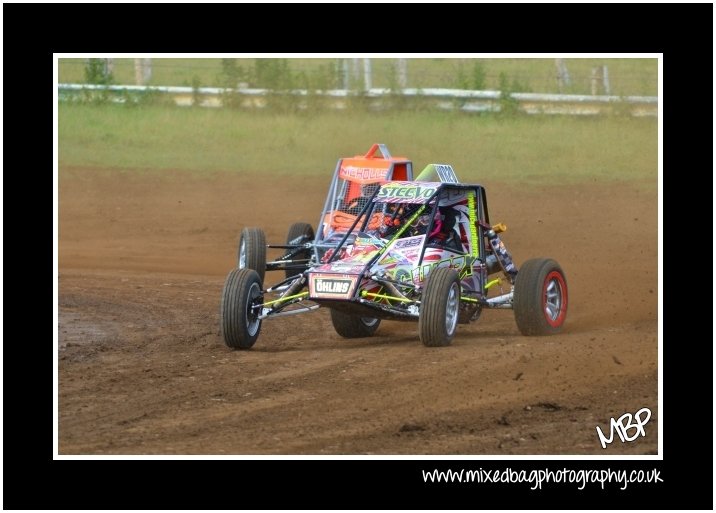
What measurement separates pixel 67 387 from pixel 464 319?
4244 mm

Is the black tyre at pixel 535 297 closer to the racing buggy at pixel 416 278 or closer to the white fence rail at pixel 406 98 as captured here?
the racing buggy at pixel 416 278

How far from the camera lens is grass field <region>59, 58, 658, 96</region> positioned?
2405cm

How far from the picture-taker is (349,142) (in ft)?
81.7

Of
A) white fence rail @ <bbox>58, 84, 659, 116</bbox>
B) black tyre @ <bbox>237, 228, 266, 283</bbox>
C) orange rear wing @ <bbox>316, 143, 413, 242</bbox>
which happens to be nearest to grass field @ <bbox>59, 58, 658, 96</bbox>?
white fence rail @ <bbox>58, 84, 659, 116</bbox>

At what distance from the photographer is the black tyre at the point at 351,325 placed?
12734 mm

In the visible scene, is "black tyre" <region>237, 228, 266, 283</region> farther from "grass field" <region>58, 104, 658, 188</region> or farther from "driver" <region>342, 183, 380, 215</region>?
"grass field" <region>58, 104, 658, 188</region>

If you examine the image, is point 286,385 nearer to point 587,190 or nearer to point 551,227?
point 551,227

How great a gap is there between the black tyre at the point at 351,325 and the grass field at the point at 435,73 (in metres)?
11.4

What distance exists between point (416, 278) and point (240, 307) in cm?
172

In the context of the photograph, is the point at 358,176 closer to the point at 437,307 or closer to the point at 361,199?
the point at 361,199

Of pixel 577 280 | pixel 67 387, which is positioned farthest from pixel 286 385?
pixel 577 280

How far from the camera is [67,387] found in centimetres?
1050
